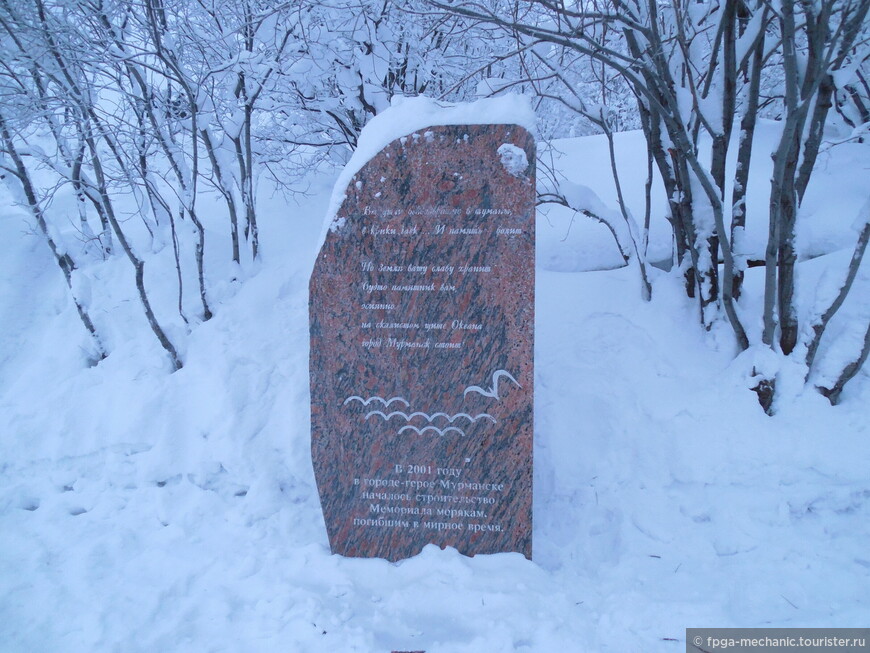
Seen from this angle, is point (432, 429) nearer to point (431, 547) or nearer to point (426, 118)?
point (431, 547)

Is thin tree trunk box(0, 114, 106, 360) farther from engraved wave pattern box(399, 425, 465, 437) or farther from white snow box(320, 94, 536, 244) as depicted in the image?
engraved wave pattern box(399, 425, 465, 437)

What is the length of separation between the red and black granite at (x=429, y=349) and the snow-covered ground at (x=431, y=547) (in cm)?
21

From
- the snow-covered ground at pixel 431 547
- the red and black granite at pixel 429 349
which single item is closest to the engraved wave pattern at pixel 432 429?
the red and black granite at pixel 429 349

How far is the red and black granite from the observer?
235cm

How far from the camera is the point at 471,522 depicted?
8.16 feet

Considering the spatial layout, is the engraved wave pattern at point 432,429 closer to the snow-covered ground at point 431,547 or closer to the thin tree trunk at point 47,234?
the snow-covered ground at point 431,547

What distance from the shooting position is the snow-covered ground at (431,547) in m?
2.09

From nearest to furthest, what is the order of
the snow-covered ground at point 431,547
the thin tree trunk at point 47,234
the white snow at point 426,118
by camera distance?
the snow-covered ground at point 431,547, the white snow at point 426,118, the thin tree trunk at point 47,234

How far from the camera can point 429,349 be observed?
8.03 feet

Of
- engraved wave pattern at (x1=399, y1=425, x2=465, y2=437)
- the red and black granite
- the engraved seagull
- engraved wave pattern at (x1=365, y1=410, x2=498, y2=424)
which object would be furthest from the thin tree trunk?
the engraved seagull

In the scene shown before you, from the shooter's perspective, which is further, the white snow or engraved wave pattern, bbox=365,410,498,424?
engraved wave pattern, bbox=365,410,498,424

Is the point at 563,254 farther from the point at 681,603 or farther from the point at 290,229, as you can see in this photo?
the point at 681,603

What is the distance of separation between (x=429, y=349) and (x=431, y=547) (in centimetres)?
89

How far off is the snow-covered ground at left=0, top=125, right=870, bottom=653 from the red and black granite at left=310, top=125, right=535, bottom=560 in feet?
0.68
